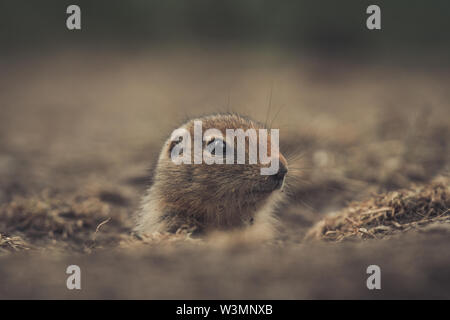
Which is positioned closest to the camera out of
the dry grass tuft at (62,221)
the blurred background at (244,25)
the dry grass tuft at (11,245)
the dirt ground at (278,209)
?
the dirt ground at (278,209)

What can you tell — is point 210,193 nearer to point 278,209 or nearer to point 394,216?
point 278,209

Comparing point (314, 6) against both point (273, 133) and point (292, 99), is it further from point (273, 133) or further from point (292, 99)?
point (273, 133)

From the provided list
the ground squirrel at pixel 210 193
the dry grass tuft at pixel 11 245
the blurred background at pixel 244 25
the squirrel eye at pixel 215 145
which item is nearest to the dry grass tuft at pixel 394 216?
the ground squirrel at pixel 210 193

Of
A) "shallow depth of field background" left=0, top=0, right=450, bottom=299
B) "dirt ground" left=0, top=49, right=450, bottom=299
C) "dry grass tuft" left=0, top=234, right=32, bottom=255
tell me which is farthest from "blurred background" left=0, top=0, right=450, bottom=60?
"dry grass tuft" left=0, top=234, right=32, bottom=255

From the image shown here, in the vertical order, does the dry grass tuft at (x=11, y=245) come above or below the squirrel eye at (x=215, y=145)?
below

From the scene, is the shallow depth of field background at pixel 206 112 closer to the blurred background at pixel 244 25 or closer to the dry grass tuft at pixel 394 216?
the blurred background at pixel 244 25

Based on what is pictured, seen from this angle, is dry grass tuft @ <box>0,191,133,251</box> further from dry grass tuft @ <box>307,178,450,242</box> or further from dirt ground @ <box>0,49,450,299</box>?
dry grass tuft @ <box>307,178,450,242</box>

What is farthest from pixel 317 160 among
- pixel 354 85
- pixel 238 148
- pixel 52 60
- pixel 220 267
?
pixel 52 60
